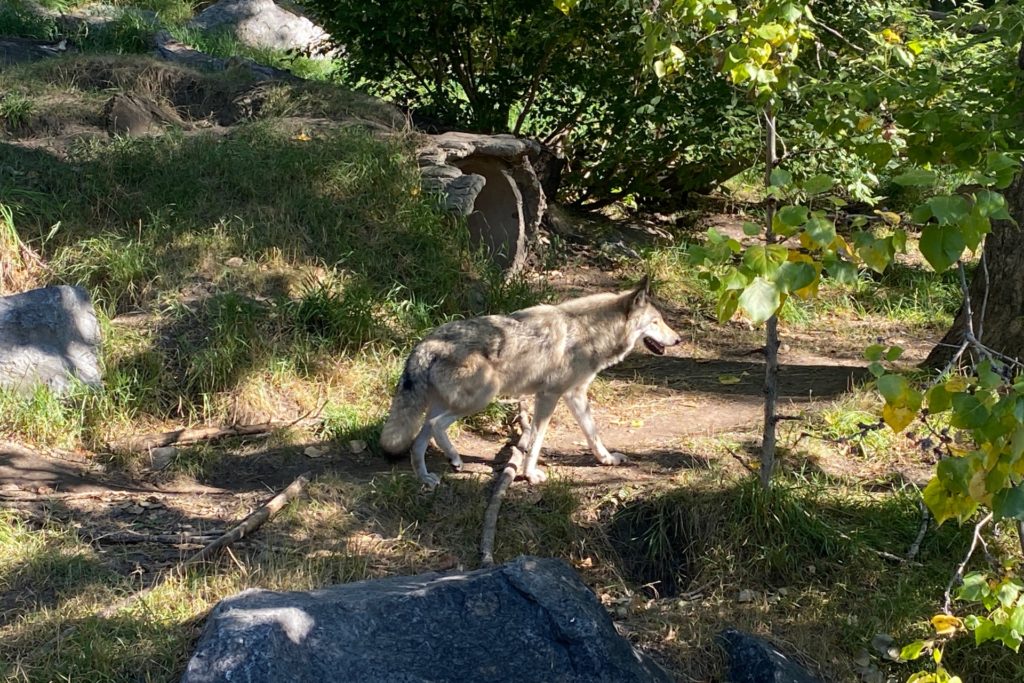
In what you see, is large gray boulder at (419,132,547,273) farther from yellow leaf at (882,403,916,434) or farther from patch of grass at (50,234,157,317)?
yellow leaf at (882,403,916,434)

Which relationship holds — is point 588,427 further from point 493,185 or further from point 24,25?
point 24,25

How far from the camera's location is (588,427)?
266 inches

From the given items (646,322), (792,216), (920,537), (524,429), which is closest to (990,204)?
(792,216)

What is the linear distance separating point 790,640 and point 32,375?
203 inches

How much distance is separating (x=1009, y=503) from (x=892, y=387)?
494 millimetres


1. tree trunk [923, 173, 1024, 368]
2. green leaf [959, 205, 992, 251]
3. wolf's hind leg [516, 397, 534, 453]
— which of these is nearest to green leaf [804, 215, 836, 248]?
green leaf [959, 205, 992, 251]

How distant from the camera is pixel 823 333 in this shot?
959cm

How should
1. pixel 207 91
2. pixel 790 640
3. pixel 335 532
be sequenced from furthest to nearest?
pixel 207 91
pixel 335 532
pixel 790 640

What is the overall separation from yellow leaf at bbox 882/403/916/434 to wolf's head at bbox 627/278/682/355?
3.55 metres

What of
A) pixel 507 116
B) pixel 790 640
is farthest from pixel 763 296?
pixel 507 116

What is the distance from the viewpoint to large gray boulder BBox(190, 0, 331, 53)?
17906mm

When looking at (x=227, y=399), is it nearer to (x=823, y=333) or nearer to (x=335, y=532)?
(x=335, y=532)

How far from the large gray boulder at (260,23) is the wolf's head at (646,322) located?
1220 cm

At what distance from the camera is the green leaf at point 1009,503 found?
124 inches
